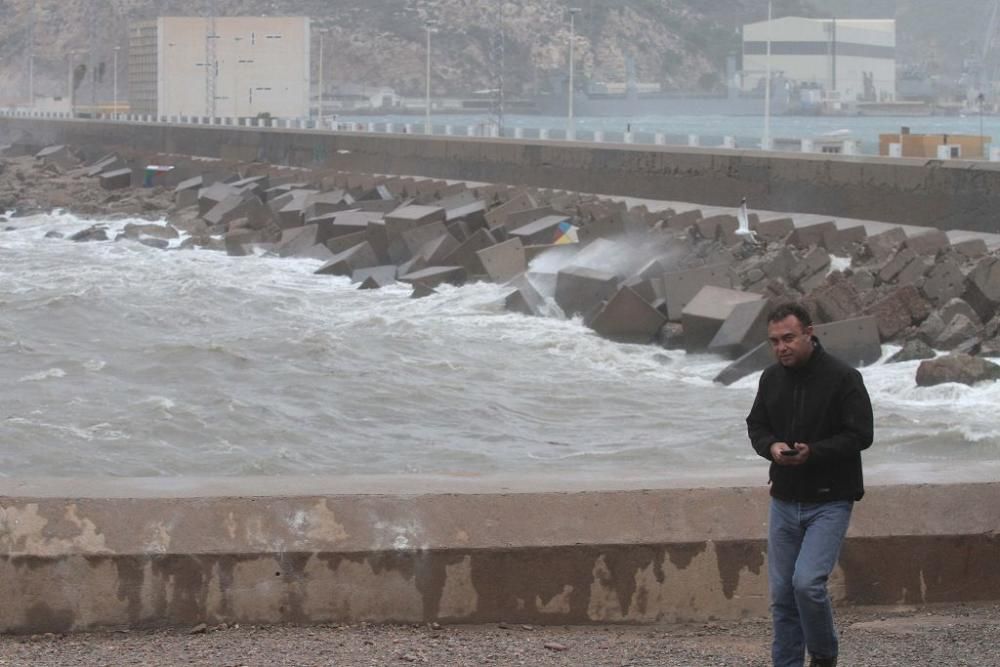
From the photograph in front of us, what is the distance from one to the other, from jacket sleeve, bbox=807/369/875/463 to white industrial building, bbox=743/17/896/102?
344ft

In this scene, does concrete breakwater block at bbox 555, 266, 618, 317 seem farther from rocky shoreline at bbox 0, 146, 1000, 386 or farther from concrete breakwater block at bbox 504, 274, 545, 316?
concrete breakwater block at bbox 504, 274, 545, 316

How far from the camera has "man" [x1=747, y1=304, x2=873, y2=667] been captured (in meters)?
4.74

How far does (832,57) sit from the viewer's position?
112062 millimetres

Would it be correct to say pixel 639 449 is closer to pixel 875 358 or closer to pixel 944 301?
pixel 875 358

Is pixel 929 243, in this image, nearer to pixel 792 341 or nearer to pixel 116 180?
pixel 792 341

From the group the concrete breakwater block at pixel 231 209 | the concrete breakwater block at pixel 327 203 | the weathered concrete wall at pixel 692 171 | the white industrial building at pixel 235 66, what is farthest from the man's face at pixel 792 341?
the white industrial building at pixel 235 66

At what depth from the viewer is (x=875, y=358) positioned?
15.4 meters

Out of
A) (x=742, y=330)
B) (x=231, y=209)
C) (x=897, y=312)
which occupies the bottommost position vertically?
(x=742, y=330)

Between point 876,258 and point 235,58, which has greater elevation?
point 235,58

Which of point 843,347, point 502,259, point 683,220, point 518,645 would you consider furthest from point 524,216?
point 518,645

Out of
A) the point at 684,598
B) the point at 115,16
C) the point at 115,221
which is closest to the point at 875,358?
the point at 684,598

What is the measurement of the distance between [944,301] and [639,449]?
5.35 metres

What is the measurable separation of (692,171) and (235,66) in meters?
49.1

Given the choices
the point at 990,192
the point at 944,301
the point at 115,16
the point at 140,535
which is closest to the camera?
the point at 140,535
